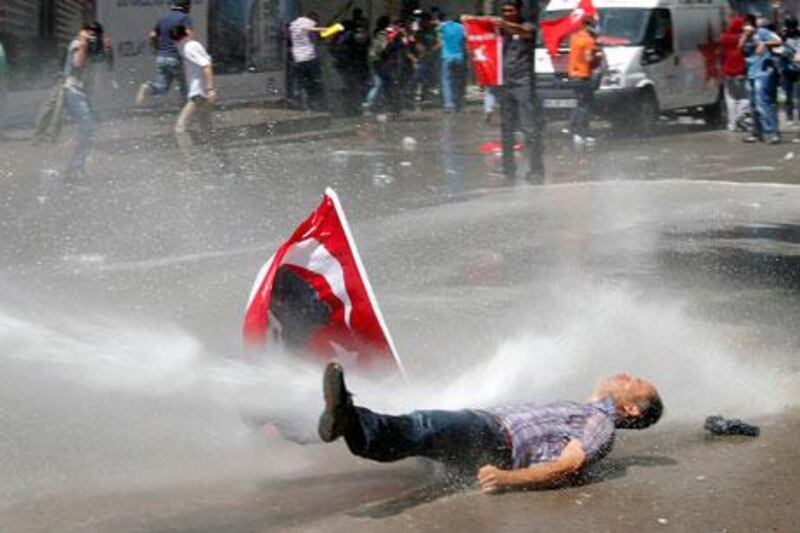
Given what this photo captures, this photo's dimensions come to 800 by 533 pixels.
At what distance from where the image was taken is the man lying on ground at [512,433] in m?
4.97

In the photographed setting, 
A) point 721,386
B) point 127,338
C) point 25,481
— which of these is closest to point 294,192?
point 127,338

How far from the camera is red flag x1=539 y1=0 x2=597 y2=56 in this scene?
20312 millimetres

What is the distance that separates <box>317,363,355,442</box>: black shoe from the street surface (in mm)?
340

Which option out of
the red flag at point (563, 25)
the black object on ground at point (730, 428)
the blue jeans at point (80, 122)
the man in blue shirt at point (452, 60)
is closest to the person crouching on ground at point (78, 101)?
the blue jeans at point (80, 122)

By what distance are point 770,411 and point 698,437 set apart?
59 centimetres

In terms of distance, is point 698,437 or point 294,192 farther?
point 294,192

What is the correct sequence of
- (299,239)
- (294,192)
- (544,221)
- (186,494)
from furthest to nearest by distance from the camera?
(294,192), (544,221), (299,239), (186,494)

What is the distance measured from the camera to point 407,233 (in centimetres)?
1170

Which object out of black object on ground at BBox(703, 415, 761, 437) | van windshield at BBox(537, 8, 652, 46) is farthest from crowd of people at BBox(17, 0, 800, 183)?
black object on ground at BBox(703, 415, 761, 437)

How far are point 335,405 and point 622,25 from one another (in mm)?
17694

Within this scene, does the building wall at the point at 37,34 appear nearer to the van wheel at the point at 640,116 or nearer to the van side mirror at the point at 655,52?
the van wheel at the point at 640,116

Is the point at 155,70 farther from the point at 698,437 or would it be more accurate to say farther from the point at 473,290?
the point at 698,437

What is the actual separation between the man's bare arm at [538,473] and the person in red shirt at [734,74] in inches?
638

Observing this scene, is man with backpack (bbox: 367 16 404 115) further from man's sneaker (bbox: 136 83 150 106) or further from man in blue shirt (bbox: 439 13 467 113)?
man's sneaker (bbox: 136 83 150 106)
